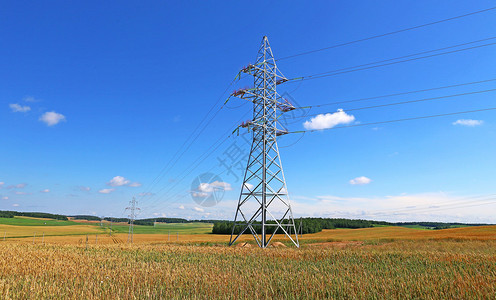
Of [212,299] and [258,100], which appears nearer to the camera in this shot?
[212,299]

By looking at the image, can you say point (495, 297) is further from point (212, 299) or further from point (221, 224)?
point (221, 224)

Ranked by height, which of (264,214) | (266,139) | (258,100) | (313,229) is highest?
(258,100)

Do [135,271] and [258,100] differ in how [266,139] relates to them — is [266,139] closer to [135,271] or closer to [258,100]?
[258,100]

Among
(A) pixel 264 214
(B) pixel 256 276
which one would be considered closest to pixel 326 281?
(B) pixel 256 276

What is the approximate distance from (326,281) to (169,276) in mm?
6019

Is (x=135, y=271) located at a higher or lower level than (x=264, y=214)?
lower

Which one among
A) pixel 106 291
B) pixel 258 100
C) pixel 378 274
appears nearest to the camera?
pixel 106 291

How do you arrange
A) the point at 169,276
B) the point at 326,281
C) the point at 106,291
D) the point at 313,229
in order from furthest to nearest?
the point at 313,229 < the point at 169,276 < the point at 326,281 < the point at 106,291

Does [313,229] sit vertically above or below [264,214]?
below

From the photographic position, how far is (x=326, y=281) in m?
10.5

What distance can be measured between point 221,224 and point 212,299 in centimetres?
10898

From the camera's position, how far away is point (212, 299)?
8281 mm

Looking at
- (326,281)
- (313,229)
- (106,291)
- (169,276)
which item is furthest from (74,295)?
(313,229)

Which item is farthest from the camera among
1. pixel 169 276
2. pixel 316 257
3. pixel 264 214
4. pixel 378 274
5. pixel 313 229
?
pixel 313 229
